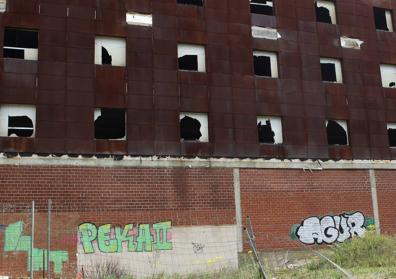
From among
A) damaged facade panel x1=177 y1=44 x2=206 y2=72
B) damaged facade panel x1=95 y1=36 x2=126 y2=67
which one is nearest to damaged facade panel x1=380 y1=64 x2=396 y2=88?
damaged facade panel x1=177 y1=44 x2=206 y2=72

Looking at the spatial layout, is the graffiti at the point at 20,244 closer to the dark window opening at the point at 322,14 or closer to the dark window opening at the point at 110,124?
the dark window opening at the point at 110,124

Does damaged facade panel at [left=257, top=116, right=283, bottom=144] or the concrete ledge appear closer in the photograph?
the concrete ledge

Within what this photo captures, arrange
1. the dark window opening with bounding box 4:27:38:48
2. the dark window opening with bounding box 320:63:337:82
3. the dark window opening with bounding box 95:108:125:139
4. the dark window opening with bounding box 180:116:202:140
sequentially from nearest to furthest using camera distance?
1. the dark window opening with bounding box 4:27:38:48
2. the dark window opening with bounding box 95:108:125:139
3. the dark window opening with bounding box 180:116:202:140
4. the dark window opening with bounding box 320:63:337:82

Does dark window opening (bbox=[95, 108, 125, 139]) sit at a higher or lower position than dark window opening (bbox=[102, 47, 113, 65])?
lower

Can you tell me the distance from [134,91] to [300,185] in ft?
29.1

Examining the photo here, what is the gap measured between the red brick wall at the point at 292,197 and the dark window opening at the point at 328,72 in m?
4.88

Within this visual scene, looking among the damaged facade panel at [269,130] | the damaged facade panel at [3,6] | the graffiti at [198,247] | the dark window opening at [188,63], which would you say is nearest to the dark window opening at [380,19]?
the damaged facade panel at [269,130]

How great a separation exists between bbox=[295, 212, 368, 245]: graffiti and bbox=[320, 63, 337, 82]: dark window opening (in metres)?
6.93

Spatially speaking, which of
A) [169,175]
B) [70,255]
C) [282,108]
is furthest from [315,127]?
[70,255]

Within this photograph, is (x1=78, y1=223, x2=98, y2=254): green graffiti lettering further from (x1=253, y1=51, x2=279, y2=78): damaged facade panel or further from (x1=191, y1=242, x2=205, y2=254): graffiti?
(x1=253, y1=51, x2=279, y2=78): damaged facade panel

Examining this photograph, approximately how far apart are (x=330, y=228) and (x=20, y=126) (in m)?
14.6

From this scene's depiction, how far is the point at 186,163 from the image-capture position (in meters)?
23.4

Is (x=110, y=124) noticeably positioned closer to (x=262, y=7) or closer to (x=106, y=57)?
(x=106, y=57)

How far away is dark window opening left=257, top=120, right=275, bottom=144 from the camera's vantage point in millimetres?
25266
